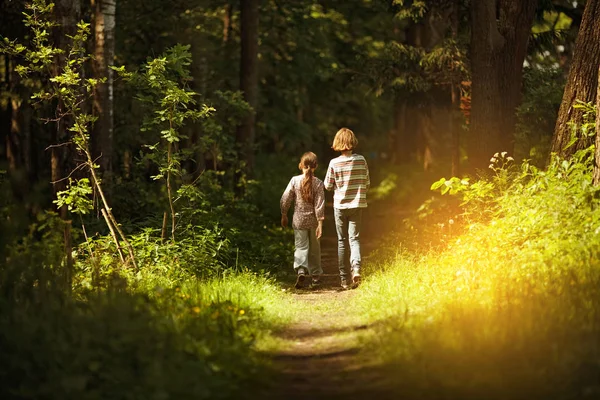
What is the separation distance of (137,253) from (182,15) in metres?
16.2

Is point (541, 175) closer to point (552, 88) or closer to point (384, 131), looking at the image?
point (552, 88)

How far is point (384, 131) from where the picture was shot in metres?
57.9

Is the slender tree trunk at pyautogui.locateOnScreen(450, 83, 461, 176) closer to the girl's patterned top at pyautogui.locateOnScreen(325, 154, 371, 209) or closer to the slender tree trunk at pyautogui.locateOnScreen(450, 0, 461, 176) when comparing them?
the slender tree trunk at pyautogui.locateOnScreen(450, 0, 461, 176)

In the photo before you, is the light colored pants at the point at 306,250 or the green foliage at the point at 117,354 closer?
the green foliage at the point at 117,354

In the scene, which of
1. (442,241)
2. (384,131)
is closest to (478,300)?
(442,241)

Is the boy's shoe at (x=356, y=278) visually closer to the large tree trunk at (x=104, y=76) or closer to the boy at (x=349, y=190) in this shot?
the boy at (x=349, y=190)

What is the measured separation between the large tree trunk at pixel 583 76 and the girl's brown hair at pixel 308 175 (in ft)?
11.3

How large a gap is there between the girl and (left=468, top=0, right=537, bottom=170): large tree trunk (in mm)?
4383

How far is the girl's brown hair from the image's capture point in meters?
12.8

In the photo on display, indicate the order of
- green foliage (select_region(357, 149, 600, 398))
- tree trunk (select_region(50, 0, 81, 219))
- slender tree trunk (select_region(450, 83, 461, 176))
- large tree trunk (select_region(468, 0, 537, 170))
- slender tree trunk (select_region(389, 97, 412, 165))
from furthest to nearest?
1. slender tree trunk (select_region(389, 97, 412, 165))
2. slender tree trunk (select_region(450, 83, 461, 176))
3. large tree trunk (select_region(468, 0, 537, 170))
4. tree trunk (select_region(50, 0, 81, 219))
5. green foliage (select_region(357, 149, 600, 398))

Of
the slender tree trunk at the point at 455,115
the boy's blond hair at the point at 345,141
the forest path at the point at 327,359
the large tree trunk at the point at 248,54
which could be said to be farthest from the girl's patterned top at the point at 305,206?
the slender tree trunk at the point at 455,115

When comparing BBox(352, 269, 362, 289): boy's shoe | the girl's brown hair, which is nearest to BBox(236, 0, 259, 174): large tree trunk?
the girl's brown hair

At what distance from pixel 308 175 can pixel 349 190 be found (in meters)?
0.65

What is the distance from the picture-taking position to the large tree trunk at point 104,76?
52.6ft
